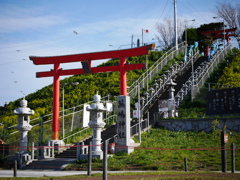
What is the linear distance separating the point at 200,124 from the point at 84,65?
9.25m

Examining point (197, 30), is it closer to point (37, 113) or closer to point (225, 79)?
point (225, 79)

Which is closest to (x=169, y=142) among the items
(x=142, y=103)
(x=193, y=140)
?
(x=193, y=140)

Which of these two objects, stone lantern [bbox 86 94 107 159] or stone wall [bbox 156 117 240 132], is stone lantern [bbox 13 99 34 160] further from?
stone wall [bbox 156 117 240 132]

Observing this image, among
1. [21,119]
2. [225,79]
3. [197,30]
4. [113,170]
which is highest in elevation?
[197,30]

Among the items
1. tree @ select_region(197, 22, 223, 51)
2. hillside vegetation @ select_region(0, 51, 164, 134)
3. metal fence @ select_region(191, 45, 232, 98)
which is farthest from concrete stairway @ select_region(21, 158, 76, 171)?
tree @ select_region(197, 22, 223, 51)

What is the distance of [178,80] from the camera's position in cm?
4078

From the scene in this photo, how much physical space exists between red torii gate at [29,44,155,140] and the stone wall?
3.92 meters

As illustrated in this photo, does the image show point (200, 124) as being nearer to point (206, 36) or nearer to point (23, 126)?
point (23, 126)

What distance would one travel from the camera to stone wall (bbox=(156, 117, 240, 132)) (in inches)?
915

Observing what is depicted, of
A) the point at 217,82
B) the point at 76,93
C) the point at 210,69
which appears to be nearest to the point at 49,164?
the point at 217,82

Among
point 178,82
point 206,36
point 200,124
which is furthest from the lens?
point 206,36

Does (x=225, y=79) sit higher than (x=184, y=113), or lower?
higher

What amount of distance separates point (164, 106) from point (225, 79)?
11.2 metres

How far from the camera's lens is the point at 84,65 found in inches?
1099
